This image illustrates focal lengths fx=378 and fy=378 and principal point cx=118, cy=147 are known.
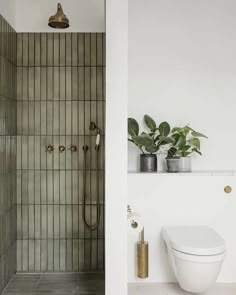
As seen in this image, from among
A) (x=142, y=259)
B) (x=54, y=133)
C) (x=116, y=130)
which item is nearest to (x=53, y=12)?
(x=54, y=133)

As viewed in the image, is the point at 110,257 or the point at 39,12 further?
the point at 39,12

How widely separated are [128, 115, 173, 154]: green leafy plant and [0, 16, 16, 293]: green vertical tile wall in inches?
39.6

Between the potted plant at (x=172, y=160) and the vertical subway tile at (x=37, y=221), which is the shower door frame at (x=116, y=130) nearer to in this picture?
the potted plant at (x=172, y=160)

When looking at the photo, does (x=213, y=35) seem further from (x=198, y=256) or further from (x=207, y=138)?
(x=198, y=256)

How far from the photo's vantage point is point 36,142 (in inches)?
133

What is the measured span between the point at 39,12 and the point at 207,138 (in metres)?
Result: 1.87

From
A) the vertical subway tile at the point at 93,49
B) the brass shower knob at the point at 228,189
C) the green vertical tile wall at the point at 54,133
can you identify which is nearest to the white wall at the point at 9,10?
the green vertical tile wall at the point at 54,133

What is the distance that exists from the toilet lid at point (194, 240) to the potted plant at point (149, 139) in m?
0.56

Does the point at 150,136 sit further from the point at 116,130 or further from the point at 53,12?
the point at 53,12

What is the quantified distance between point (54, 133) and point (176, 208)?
4.10 feet

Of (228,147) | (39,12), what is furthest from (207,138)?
(39,12)

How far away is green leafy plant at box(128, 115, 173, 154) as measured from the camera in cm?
307

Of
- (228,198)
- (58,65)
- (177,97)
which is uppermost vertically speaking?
(58,65)

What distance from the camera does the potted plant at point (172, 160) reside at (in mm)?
3127
